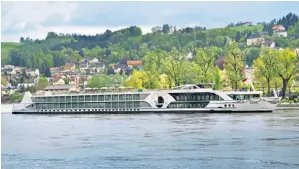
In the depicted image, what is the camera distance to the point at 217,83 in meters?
95.5

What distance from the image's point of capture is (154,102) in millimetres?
82938

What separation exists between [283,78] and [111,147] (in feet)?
171

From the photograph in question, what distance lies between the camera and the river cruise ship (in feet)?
251

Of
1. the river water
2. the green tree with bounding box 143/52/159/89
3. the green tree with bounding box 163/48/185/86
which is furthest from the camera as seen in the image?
the green tree with bounding box 143/52/159/89

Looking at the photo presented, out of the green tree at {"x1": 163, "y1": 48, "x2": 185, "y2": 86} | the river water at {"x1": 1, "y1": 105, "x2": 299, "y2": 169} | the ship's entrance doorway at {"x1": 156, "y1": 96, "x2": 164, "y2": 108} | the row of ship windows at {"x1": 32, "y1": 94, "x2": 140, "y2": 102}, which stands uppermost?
the green tree at {"x1": 163, "y1": 48, "x2": 185, "y2": 86}

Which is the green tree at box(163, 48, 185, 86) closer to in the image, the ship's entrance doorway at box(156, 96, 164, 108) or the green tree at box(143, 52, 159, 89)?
the green tree at box(143, 52, 159, 89)

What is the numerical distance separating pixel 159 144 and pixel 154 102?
122 feet

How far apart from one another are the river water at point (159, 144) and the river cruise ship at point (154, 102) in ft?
35.1

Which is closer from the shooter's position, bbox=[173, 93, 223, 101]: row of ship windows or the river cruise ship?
the river cruise ship

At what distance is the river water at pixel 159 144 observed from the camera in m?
38.0

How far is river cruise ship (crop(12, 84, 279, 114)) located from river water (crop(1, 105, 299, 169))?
10.7 m

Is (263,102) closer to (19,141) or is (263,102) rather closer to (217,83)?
(217,83)

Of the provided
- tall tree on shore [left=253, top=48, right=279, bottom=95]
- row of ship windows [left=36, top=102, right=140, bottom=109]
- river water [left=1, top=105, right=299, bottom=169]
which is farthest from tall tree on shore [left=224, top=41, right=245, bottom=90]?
river water [left=1, top=105, right=299, bottom=169]

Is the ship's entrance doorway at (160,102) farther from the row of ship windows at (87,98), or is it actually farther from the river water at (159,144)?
the river water at (159,144)
